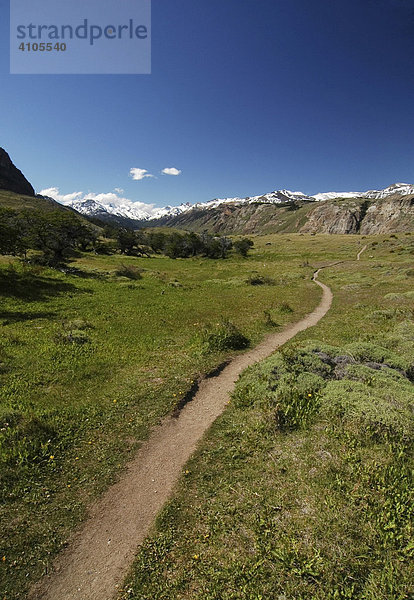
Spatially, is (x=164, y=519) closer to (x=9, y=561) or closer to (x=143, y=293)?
(x=9, y=561)

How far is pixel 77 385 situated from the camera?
39.0 ft

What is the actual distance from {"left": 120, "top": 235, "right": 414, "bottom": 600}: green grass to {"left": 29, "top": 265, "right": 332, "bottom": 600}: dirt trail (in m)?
0.36

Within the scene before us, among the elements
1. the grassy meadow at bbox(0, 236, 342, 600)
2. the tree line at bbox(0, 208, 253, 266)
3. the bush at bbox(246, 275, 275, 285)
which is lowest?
the grassy meadow at bbox(0, 236, 342, 600)

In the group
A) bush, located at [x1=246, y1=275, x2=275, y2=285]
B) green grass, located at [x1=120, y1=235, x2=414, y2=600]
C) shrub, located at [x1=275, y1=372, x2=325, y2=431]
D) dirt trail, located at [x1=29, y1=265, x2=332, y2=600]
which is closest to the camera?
green grass, located at [x1=120, y1=235, x2=414, y2=600]

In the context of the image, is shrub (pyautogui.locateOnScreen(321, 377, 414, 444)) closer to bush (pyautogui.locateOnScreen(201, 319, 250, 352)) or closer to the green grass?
the green grass

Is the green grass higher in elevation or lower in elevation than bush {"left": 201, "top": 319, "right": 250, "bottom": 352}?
lower

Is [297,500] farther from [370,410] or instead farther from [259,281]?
[259,281]

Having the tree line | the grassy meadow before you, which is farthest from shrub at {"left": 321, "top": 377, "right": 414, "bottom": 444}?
the tree line

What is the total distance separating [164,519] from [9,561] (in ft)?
10.5

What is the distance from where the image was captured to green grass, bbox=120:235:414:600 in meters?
5.01

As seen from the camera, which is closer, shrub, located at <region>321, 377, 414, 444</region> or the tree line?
shrub, located at <region>321, 377, 414, 444</region>

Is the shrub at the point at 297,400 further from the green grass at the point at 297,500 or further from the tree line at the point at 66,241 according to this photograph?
the tree line at the point at 66,241

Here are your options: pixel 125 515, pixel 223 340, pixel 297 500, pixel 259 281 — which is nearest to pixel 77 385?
pixel 125 515

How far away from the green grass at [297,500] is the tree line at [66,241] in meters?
32.4
